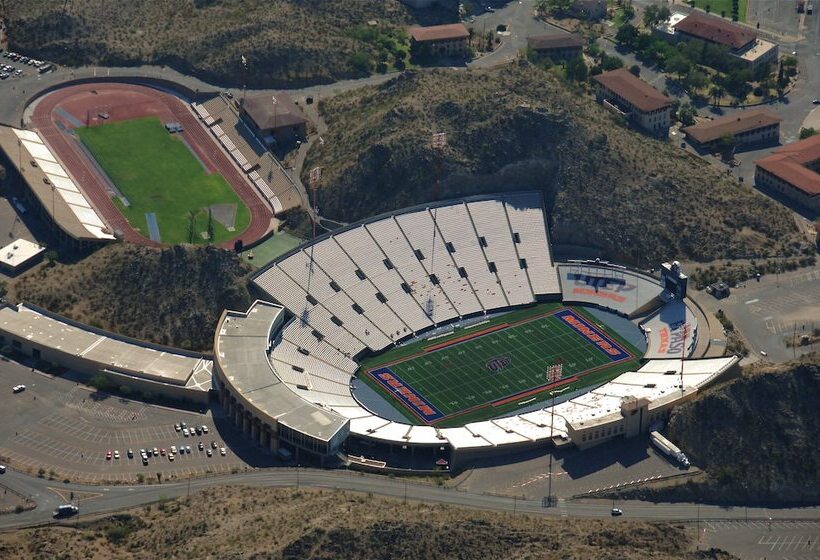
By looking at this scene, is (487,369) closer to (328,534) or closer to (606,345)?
(606,345)

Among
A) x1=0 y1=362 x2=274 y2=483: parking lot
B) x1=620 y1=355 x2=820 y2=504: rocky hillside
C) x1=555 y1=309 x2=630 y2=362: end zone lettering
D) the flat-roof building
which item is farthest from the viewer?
x1=555 y1=309 x2=630 y2=362: end zone lettering

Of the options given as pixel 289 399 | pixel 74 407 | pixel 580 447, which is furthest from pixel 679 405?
pixel 74 407

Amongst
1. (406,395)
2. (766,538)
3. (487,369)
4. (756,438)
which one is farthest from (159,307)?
(766,538)

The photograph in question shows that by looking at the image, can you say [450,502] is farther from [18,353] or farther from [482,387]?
[18,353]

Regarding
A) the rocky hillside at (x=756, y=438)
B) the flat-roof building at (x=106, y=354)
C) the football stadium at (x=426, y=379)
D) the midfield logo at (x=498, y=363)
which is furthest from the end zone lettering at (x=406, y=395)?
the rocky hillside at (x=756, y=438)

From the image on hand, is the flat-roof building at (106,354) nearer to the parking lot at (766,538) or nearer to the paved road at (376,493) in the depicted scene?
the paved road at (376,493)

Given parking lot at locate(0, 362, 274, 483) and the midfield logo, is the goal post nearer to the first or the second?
the midfield logo

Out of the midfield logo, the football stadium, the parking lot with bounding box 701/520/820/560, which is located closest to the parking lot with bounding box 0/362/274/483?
the football stadium
